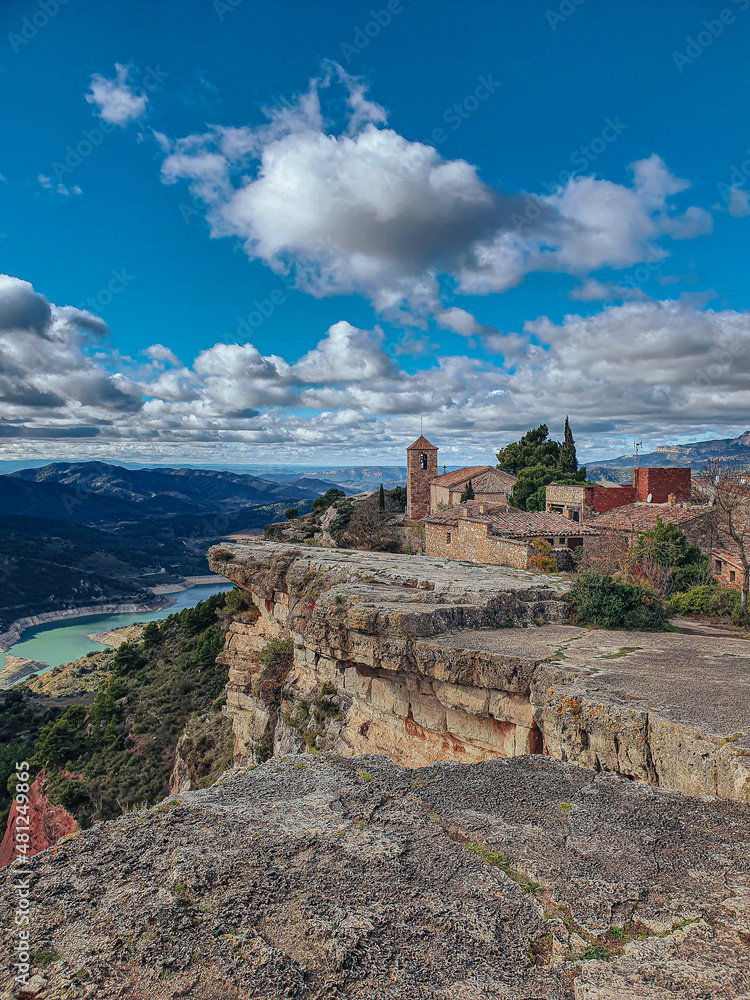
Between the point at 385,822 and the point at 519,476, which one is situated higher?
the point at 519,476

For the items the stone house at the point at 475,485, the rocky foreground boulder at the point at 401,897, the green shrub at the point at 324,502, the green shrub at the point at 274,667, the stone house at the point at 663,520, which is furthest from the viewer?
the green shrub at the point at 324,502

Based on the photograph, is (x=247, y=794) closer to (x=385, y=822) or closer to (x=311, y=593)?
(x=385, y=822)

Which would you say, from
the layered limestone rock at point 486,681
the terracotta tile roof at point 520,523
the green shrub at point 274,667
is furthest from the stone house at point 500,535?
the green shrub at point 274,667

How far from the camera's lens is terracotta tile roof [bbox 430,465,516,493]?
4422 cm

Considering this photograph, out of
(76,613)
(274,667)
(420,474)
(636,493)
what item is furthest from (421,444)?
(76,613)

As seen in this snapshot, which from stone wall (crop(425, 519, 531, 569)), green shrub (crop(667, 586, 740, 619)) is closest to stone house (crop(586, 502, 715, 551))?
stone wall (crop(425, 519, 531, 569))

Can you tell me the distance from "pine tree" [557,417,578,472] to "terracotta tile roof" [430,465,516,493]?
5685 millimetres

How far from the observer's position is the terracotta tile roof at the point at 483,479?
44219 mm

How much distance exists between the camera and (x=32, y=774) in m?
25.3

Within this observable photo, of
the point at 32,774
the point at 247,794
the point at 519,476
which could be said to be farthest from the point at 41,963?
the point at 519,476

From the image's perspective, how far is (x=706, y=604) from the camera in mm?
13250

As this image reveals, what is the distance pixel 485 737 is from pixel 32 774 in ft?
88.6

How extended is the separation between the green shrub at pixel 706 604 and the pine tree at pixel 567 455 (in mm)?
35191

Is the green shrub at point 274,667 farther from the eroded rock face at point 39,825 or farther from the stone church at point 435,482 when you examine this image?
the stone church at point 435,482
